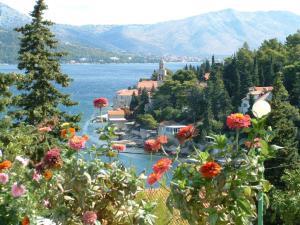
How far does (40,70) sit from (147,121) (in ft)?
144

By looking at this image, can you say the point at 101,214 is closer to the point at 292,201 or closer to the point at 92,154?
the point at 92,154

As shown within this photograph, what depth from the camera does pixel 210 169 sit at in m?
1.94

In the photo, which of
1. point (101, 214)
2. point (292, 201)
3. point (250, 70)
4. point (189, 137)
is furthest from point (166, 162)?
point (250, 70)

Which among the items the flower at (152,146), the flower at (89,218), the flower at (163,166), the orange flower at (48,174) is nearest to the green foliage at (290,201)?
the flower at (152,146)

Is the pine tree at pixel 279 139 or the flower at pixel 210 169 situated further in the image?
the pine tree at pixel 279 139

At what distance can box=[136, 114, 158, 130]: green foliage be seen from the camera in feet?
181

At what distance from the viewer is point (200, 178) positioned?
6.70ft

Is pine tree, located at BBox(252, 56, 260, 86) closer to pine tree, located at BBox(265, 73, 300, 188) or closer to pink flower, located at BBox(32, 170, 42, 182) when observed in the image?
pine tree, located at BBox(265, 73, 300, 188)

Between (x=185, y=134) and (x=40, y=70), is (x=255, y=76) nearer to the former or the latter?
(x=40, y=70)

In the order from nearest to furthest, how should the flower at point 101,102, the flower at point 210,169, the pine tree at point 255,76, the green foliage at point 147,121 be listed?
the flower at point 210,169
the flower at point 101,102
the pine tree at point 255,76
the green foliage at point 147,121

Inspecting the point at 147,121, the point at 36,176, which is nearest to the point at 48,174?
the point at 36,176

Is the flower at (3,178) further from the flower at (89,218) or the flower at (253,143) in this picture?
the flower at (253,143)

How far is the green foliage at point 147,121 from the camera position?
2174 inches

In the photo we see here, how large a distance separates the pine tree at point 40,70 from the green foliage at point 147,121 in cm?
4211
